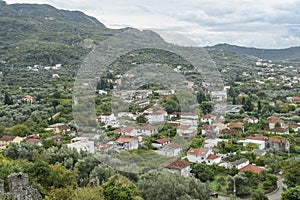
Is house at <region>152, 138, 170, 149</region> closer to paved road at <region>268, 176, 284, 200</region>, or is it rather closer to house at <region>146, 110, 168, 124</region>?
house at <region>146, 110, 168, 124</region>

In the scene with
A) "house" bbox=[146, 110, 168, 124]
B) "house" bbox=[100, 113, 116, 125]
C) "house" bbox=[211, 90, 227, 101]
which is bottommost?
"house" bbox=[146, 110, 168, 124]

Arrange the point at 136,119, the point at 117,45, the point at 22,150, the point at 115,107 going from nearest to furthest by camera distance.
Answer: the point at 117,45, the point at 115,107, the point at 136,119, the point at 22,150

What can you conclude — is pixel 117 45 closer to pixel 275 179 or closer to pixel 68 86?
pixel 275 179

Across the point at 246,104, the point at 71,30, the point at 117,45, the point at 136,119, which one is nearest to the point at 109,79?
the point at 136,119

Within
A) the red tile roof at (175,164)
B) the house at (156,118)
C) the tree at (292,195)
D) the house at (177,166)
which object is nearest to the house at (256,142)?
the house at (177,166)

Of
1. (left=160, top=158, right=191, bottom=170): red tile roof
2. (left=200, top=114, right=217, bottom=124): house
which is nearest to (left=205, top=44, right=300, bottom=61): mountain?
(left=200, top=114, right=217, bottom=124): house

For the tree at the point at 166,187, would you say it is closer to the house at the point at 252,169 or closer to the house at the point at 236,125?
the house at the point at 252,169

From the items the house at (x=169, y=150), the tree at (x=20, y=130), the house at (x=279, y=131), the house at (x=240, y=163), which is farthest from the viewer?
the house at (x=279, y=131)
